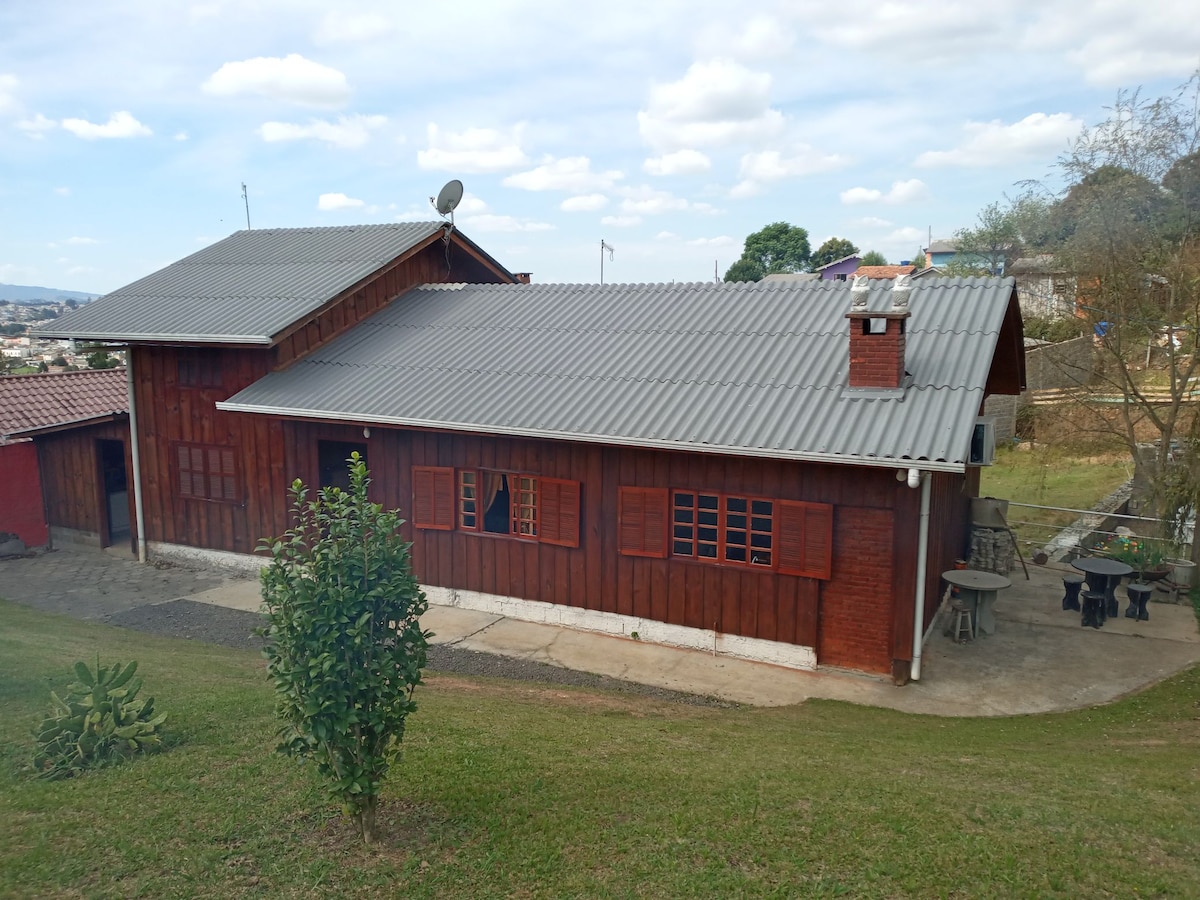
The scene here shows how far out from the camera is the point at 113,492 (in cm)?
1780

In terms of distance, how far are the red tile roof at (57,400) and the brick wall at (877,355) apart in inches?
548

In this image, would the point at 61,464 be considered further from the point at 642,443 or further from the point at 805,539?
the point at 805,539

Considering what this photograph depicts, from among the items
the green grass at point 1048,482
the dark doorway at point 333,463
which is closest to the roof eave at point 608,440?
the dark doorway at point 333,463

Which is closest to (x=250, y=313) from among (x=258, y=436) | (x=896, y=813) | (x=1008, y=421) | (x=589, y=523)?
(x=258, y=436)

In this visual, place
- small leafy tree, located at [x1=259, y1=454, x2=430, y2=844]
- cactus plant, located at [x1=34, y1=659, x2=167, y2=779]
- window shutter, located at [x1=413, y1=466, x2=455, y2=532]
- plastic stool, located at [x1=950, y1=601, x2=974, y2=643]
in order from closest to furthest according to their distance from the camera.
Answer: small leafy tree, located at [x1=259, y1=454, x2=430, y2=844] → cactus plant, located at [x1=34, y1=659, x2=167, y2=779] → plastic stool, located at [x1=950, y1=601, x2=974, y2=643] → window shutter, located at [x1=413, y1=466, x2=455, y2=532]

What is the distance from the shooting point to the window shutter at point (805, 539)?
10102 millimetres

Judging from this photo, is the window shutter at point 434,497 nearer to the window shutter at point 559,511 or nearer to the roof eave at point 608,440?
the roof eave at point 608,440

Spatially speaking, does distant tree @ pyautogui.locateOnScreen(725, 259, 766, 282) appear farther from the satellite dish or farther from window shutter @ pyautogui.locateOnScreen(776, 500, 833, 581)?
window shutter @ pyautogui.locateOnScreen(776, 500, 833, 581)

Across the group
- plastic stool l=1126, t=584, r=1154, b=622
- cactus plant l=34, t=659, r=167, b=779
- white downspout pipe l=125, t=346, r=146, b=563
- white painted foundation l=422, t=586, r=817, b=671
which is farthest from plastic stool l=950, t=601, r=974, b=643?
white downspout pipe l=125, t=346, r=146, b=563

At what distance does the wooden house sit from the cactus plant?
5.78 m

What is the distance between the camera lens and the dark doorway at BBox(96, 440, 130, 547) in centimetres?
1722

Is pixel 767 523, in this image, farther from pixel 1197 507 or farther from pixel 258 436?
pixel 258 436

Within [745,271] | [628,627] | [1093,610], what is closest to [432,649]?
[628,627]

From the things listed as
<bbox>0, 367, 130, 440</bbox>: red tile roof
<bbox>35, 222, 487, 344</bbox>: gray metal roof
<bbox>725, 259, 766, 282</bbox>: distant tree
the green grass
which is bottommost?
the green grass
